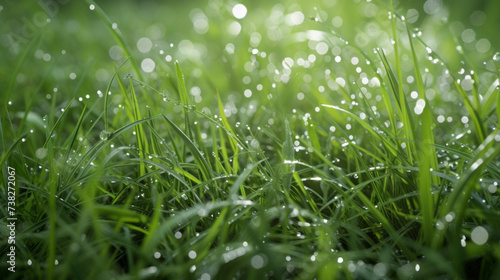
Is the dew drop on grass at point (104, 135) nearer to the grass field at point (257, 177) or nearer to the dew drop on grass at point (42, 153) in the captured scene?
the grass field at point (257, 177)

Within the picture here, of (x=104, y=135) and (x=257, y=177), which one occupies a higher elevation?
(x=104, y=135)

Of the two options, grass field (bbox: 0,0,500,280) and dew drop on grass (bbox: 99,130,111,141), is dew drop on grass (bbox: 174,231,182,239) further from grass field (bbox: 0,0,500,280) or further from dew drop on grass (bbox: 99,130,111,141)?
dew drop on grass (bbox: 99,130,111,141)

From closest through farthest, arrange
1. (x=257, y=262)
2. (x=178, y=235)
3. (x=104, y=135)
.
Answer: (x=257, y=262), (x=178, y=235), (x=104, y=135)

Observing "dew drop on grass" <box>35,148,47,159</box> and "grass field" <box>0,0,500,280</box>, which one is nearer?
"grass field" <box>0,0,500,280</box>

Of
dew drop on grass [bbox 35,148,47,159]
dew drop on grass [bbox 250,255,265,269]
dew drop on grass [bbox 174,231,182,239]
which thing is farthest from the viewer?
dew drop on grass [bbox 35,148,47,159]

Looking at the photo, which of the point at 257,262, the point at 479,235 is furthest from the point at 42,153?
the point at 479,235

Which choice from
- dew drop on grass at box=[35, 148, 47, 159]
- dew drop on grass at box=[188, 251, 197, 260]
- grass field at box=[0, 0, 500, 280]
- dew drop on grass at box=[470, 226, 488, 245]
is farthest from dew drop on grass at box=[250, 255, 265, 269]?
dew drop on grass at box=[35, 148, 47, 159]

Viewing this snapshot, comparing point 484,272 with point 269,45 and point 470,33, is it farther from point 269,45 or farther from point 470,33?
point 470,33

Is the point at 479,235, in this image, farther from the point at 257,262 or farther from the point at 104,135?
the point at 104,135

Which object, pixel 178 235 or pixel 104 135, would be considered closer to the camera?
pixel 178 235

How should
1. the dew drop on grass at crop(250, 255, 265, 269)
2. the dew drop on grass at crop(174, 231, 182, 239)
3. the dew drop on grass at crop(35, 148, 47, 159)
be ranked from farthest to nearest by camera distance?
1. the dew drop on grass at crop(35, 148, 47, 159)
2. the dew drop on grass at crop(174, 231, 182, 239)
3. the dew drop on grass at crop(250, 255, 265, 269)

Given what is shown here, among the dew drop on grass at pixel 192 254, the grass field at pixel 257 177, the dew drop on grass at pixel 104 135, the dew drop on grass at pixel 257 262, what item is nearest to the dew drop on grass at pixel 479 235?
the grass field at pixel 257 177
